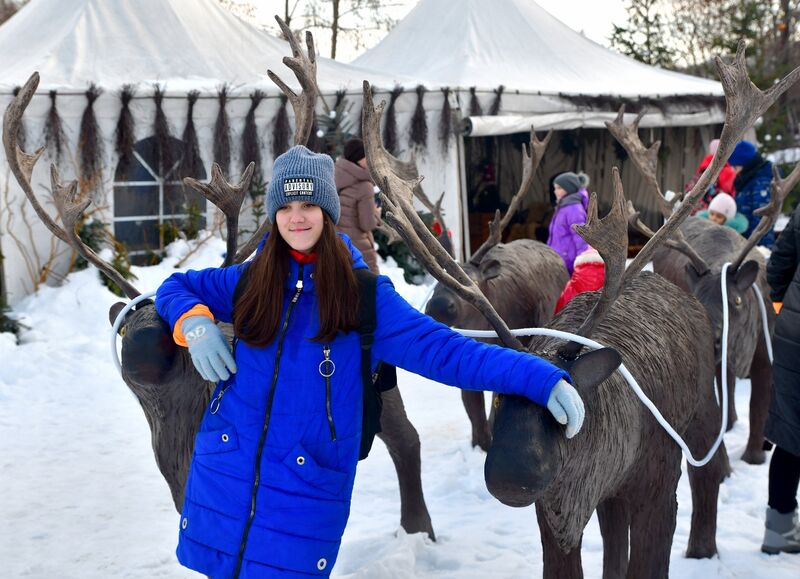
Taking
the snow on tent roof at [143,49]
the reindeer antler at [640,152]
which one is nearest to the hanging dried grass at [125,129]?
the snow on tent roof at [143,49]

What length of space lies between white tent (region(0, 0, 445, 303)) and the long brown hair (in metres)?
6.94

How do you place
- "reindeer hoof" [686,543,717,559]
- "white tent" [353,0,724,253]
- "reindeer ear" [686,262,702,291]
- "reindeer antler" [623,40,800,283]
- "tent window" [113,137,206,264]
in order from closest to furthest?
1. "reindeer antler" [623,40,800,283]
2. "reindeer hoof" [686,543,717,559]
3. "reindeer ear" [686,262,702,291]
4. "tent window" [113,137,206,264]
5. "white tent" [353,0,724,253]

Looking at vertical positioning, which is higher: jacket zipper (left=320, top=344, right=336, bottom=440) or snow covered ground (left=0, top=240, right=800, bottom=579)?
jacket zipper (left=320, top=344, right=336, bottom=440)

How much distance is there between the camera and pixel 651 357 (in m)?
2.80

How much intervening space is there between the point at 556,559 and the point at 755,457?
2.82 m

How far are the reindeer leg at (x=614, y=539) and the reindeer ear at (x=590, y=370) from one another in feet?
3.27

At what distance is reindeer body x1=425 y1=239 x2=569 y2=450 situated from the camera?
4.73m

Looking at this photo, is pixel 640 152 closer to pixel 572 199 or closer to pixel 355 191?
pixel 572 199

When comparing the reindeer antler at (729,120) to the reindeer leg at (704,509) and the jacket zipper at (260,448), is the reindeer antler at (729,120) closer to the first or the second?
the jacket zipper at (260,448)

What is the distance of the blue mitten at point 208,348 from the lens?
2283 millimetres

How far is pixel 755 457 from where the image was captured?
194 inches

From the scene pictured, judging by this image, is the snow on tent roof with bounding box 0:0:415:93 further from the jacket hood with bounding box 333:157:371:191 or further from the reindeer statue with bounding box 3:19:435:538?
the reindeer statue with bounding box 3:19:435:538

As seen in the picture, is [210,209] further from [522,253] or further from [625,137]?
[625,137]

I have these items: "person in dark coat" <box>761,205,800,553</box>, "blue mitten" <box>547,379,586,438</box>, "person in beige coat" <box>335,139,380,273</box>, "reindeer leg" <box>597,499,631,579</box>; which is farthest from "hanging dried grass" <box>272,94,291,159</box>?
"blue mitten" <box>547,379,586,438</box>
